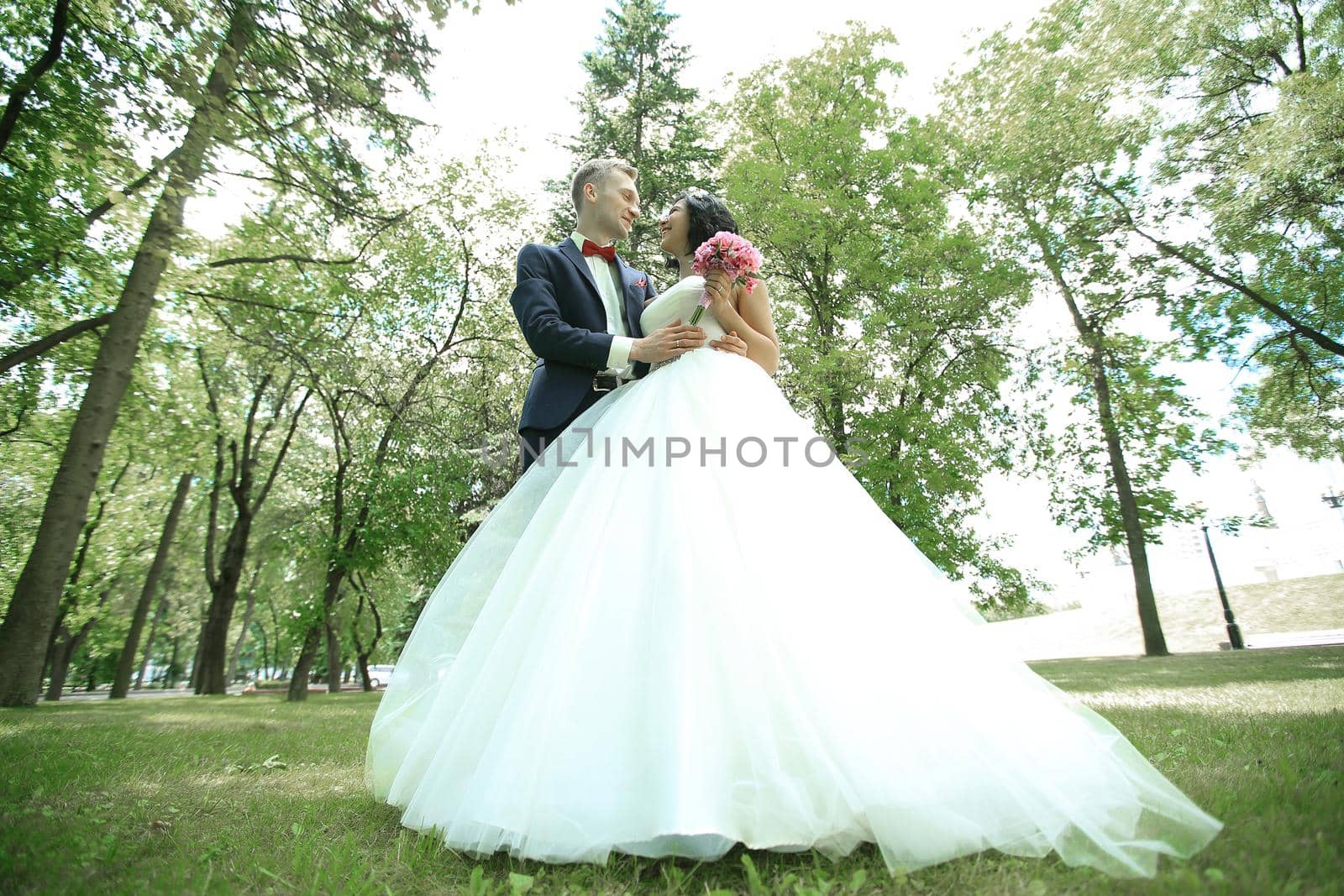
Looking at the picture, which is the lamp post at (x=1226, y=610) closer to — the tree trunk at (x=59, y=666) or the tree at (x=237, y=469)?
the tree at (x=237, y=469)

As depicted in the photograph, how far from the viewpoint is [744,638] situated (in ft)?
7.08

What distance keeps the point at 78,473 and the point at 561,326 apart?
23.9ft

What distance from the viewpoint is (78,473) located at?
7305 millimetres

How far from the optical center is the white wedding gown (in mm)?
1878

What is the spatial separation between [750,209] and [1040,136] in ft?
22.7

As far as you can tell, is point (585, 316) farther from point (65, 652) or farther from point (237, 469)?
point (65, 652)

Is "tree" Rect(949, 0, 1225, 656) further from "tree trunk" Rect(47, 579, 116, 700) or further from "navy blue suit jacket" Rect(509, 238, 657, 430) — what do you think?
"tree trunk" Rect(47, 579, 116, 700)

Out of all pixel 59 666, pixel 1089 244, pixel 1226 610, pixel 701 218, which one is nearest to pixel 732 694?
pixel 701 218

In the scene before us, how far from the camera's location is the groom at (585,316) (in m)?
3.18

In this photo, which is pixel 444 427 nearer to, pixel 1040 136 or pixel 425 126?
pixel 425 126

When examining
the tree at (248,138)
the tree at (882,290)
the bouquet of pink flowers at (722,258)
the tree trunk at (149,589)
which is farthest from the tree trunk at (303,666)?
the bouquet of pink flowers at (722,258)

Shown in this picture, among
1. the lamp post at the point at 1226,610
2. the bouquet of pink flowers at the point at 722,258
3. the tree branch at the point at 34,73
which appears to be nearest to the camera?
the bouquet of pink flowers at the point at 722,258

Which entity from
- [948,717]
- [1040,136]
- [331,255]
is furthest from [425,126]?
[1040,136]

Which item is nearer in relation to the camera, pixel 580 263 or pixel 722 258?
pixel 722 258
